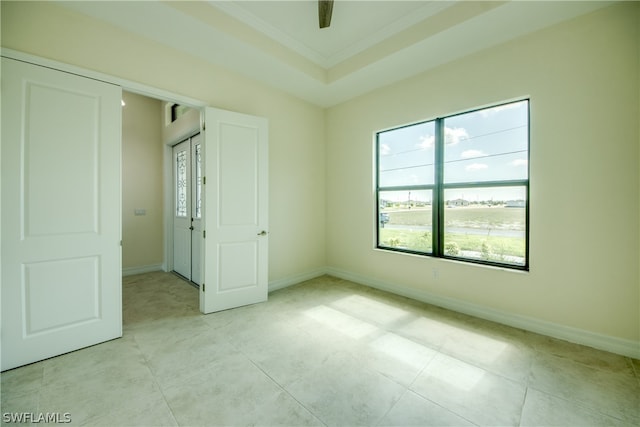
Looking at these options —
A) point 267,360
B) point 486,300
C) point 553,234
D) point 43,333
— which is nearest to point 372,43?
point 553,234

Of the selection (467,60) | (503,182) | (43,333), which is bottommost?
(43,333)

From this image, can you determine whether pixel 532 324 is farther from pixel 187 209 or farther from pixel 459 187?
pixel 187 209

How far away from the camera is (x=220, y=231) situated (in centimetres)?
304

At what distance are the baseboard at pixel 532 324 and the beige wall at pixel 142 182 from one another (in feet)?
14.1

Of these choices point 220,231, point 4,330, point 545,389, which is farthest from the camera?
point 220,231

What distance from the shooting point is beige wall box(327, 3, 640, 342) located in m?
2.13

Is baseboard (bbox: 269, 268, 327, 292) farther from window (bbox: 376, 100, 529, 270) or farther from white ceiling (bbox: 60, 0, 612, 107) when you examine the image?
white ceiling (bbox: 60, 0, 612, 107)

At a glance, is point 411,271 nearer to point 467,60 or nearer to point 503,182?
point 503,182

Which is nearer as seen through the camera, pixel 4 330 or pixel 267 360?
pixel 4 330

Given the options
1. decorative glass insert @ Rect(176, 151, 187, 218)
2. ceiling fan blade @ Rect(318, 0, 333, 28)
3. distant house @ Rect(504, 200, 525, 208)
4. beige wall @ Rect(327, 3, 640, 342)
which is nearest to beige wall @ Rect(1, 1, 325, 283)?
ceiling fan blade @ Rect(318, 0, 333, 28)

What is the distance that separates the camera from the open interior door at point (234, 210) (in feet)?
9.72

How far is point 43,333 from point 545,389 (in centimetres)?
389

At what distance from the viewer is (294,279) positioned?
161 inches

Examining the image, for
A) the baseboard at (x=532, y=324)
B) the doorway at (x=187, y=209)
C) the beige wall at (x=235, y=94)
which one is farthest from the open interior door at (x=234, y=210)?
the baseboard at (x=532, y=324)
